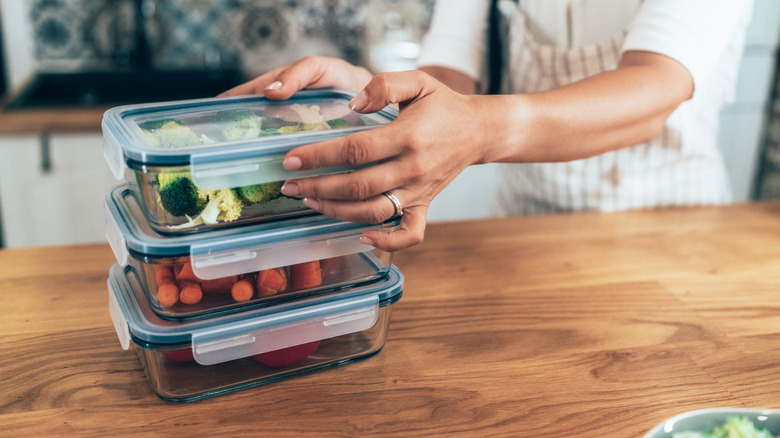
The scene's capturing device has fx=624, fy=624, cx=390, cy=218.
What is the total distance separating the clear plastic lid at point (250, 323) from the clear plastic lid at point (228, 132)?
0.14m

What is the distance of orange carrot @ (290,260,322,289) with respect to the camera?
26.5 inches

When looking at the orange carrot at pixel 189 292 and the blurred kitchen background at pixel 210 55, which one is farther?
the blurred kitchen background at pixel 210 55

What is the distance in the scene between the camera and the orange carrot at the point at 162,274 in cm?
62

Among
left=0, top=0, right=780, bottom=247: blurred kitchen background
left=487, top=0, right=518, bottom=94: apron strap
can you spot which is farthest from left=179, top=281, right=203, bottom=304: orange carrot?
left=0, top=0, right=780, bottom=247: blurred kitchen background

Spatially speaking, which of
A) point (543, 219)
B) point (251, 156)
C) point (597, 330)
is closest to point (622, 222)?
point (543, 219)

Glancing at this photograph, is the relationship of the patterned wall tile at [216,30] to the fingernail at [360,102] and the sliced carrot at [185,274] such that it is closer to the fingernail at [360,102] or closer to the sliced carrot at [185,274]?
the fingernail at [360,102]

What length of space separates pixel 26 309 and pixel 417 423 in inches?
21.8

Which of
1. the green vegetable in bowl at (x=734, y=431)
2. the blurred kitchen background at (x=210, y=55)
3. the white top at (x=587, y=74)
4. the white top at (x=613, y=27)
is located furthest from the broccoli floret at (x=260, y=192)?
the blurred kitchen background at (x=210, y=55)

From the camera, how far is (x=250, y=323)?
645mm

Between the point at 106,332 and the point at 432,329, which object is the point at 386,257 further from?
the point at 106,332

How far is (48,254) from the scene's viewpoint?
99cm

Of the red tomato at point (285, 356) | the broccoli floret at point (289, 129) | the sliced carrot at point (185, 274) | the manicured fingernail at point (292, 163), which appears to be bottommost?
the red tomato at point (285, 356)

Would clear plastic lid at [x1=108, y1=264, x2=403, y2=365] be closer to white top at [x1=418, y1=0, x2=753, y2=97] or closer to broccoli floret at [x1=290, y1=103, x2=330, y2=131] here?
broccoli floret at [x1=290, y1=103, x2=330, y2=131]

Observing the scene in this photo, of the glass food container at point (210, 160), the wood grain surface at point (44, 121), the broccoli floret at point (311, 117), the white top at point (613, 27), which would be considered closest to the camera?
the glass food container at point (210, 160)
